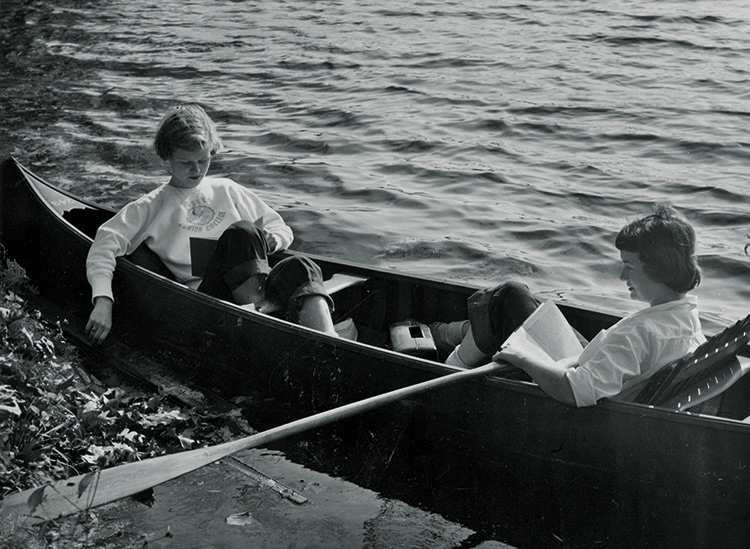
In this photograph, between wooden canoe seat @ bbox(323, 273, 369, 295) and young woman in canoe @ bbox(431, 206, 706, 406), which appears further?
wooden canoe seat @ bbox(323, 273, 369, 295)

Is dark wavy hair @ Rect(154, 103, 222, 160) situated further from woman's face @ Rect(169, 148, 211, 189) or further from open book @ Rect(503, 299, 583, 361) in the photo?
open book @ Rect(503, 299, 583, 361)

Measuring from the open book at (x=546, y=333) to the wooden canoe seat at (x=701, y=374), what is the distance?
0.50 m

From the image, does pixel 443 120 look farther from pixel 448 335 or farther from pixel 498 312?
pixel 498 312

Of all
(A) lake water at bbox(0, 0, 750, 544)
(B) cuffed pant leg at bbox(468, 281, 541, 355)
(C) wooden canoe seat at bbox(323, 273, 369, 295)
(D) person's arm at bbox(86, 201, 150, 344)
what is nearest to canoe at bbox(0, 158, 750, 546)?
(C) wooden canoe seat at bbox(323, 273, 369, 295)

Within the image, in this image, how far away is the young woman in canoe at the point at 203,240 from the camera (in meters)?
5.62

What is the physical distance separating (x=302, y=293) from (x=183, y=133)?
127 cm

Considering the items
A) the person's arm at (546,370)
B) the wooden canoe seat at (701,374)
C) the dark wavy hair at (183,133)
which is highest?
the dark wavy hair at (183,133)

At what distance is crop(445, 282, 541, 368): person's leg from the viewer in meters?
5.02

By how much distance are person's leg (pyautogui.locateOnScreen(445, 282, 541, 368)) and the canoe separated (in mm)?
309

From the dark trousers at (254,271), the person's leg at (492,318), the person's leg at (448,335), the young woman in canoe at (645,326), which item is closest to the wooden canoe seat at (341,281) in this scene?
the dark trousers at (254,271)

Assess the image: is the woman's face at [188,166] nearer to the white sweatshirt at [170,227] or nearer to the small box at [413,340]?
the white sweatshirt at [170,227]

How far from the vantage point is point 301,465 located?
17.1ft

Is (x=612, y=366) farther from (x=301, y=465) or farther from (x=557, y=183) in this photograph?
(x=557, y=183)

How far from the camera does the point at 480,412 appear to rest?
4.76m
